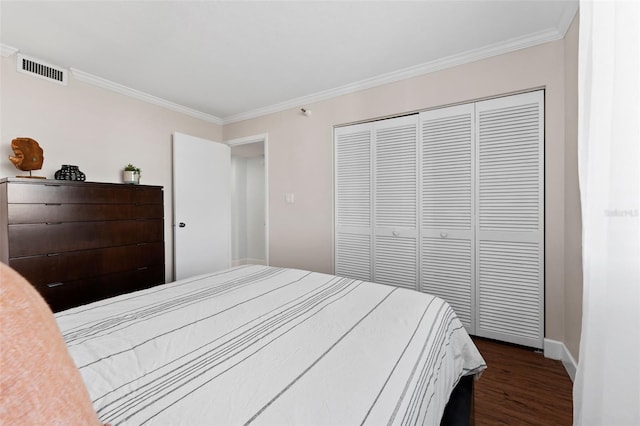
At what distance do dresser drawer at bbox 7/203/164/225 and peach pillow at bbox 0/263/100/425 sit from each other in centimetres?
252

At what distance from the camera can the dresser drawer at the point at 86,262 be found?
6.81 feet

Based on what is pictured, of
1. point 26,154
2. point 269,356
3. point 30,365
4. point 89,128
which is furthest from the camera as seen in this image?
point 89,128

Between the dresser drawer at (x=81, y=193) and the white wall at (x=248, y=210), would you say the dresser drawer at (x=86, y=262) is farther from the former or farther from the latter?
the white wall at (x=248, y=210)

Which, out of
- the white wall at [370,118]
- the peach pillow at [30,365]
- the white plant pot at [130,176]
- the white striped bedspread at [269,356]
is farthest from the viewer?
the white plant pot at [130,176]

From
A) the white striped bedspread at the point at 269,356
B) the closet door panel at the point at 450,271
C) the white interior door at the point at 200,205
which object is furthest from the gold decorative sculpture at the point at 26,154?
the closet door panel at the point at 450,271

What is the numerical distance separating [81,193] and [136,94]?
4.66 ft

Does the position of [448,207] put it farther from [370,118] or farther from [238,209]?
[238,209]

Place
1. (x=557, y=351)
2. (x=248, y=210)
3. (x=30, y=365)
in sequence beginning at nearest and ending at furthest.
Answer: (x=30, y=365) → (x=557, y=351) → (x=248, y=210)

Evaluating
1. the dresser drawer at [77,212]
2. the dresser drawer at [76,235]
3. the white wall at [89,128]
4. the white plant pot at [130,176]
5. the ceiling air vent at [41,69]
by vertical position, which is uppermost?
the ceiling air vent at [41,69]

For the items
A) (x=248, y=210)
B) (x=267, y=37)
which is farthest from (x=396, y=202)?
(x=248, y=210)

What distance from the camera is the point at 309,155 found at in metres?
3.37

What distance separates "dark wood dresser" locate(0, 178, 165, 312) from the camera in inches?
80.7

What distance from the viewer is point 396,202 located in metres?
2.84

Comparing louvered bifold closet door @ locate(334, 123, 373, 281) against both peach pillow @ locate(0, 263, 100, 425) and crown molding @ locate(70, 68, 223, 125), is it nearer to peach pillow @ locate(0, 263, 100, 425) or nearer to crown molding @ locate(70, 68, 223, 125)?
crown molding @ locate(70, 68, 223, 125)
